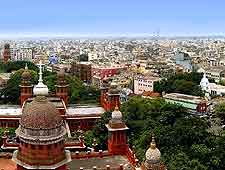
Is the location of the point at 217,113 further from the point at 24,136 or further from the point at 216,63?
the point at 216,63

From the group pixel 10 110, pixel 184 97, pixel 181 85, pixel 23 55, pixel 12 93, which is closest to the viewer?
pixel 10 110

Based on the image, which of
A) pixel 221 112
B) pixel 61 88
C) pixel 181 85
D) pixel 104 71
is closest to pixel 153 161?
pixel 61 88

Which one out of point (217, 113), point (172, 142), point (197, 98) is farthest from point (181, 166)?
point (197, 98)

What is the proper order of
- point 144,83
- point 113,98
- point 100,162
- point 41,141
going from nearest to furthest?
point 41,141 < point 100,162 < point 113,98 < point 144,83

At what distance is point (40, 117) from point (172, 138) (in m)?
22.3

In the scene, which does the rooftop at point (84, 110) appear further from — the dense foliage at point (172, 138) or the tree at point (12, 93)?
the tree at point (12, 93)

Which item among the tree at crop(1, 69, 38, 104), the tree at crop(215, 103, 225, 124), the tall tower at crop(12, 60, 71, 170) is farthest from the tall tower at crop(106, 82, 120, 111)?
the tall tower at crop(12, 60, 71, 170)

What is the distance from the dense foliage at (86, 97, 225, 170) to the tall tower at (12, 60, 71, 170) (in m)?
Result: 16.3

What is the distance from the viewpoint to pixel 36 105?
69.5ft

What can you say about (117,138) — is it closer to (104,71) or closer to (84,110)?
(84,110)

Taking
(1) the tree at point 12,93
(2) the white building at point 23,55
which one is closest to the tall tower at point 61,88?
(1) the tree at point 12,93

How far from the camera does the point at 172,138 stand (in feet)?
135

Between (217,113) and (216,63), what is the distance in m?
90.5

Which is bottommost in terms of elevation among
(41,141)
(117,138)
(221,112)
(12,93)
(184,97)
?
(221,112)
